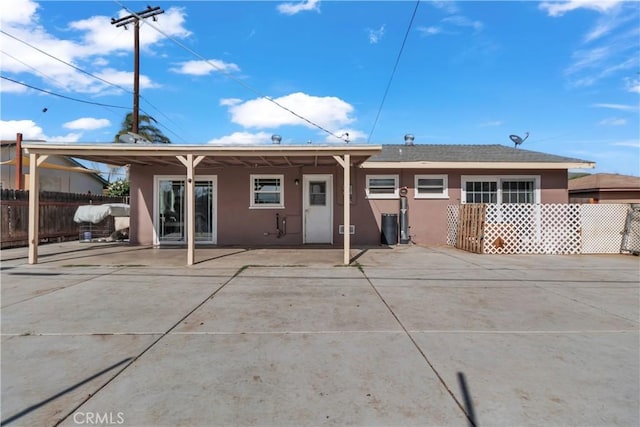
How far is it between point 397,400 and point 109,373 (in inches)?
94.5

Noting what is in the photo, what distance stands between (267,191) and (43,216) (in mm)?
7951

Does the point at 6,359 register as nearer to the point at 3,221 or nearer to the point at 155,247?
the point at 155,247

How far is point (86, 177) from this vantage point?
85.4 feet

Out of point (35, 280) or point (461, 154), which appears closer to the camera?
point (35, 280)

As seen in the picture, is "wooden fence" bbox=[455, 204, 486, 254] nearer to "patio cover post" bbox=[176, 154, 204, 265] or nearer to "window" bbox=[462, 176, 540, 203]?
"window" bbox=[462, 176, 540, 203]

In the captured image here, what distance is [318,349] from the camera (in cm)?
379

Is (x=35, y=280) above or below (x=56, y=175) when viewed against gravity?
below

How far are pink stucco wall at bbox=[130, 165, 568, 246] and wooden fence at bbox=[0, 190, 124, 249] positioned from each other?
3374 millimetres

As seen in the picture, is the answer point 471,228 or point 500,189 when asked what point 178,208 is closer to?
point 471,228

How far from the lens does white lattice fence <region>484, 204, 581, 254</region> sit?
35.5 ft

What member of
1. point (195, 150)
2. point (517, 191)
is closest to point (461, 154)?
point (517, 191)

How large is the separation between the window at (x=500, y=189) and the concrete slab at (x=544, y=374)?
8.90m

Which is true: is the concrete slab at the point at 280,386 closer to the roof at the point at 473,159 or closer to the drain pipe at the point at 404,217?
the drain pipe at the point at 404,217

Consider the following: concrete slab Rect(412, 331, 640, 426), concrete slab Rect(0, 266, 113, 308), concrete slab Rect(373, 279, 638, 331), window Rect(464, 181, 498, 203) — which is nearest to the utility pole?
concrete slab Rect(0, 266, 113, 308)
